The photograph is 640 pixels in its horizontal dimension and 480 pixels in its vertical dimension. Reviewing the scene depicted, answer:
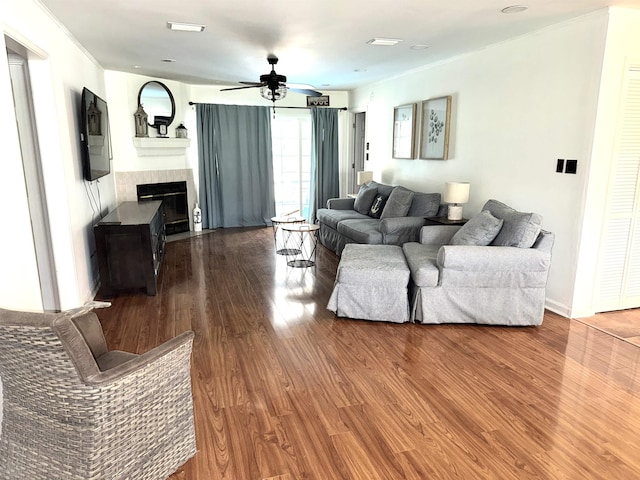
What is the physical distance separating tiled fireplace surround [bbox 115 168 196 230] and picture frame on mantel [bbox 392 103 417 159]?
11.5 feet

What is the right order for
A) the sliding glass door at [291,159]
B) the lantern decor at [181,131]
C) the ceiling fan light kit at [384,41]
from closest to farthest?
the ceiling fan light kit at [384,41] < the lantern decor at [181,131] < the sliding glass door at [291,159]

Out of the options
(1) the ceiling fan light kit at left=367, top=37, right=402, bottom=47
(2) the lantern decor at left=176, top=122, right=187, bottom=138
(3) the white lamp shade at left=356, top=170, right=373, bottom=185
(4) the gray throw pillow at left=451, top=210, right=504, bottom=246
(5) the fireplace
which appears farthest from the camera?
(3) the white lamp shade at left=356, top=170, right=373, bottom=185

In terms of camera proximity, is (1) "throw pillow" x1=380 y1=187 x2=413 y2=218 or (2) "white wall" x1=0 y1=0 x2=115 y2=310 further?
(1) "throw pillow" x1=380 y1=187 x2=413 y2=218

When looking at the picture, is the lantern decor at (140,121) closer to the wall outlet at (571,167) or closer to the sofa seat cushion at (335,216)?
the sofa seat cushion at (335,216)

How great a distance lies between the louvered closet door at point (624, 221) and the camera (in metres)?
3.40

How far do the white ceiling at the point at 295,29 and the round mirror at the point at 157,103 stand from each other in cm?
73

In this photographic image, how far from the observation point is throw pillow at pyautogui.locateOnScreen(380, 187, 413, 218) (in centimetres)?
525

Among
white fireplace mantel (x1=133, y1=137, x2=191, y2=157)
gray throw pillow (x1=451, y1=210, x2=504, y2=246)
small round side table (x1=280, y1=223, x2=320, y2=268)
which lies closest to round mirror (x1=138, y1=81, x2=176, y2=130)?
white fireplace mantel (x1=133, y1=137, x2=191, y2=157)

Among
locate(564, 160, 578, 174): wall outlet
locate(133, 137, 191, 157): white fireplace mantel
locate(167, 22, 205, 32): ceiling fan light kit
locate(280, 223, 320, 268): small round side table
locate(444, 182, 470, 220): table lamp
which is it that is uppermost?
locate(167, 22, 205, 32): ceiling fan light kit

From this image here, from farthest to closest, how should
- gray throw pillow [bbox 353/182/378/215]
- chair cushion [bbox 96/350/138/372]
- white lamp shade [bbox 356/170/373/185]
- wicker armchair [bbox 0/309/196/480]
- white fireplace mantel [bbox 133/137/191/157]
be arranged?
1. white lamp shade [bbox 356/170/373/185]
2. white fireplace mantel [bbox 133/137/191/157]
3. gray throw pillow [bbox 353/182/378/215]
4. chair cushion [bbox 96/350/138/372]
5. wicker armchair [bbox 0/309/196/480]

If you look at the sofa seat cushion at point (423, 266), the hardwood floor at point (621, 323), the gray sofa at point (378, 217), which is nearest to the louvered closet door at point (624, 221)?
the hardwood floor at point (621, 323)

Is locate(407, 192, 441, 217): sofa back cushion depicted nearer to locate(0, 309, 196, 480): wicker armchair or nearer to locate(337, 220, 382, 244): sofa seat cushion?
locate(337, 220, 382, 244): sofa seat cushion

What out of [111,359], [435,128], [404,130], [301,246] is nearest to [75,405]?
[111,359]

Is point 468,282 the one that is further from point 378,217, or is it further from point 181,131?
point 181,131
